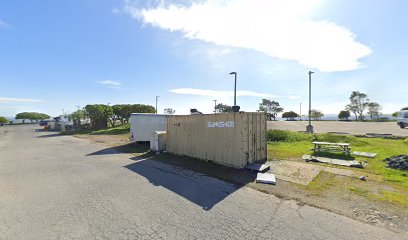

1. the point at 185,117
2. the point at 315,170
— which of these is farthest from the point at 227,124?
the point at 315,170

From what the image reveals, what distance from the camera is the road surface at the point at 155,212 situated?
396 centimetres

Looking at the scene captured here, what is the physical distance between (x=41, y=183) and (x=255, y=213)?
720 cm

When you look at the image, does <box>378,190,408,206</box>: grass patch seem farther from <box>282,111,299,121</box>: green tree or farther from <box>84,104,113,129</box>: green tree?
<box>282,111,299,121</box>: green tree

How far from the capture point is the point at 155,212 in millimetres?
4824

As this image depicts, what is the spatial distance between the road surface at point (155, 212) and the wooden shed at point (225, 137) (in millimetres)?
1945

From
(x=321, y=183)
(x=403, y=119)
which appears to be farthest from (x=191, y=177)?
(x=403, y=119)

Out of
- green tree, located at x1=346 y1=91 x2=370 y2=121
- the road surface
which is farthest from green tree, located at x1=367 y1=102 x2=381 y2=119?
the road surface

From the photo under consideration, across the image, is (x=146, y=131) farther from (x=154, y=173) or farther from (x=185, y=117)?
(x=154, y=173)

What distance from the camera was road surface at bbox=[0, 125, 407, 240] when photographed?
3965 mm

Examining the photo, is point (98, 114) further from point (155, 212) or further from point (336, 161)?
point (336, 161)

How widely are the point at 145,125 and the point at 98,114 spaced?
24.6m

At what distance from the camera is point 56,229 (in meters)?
4.14

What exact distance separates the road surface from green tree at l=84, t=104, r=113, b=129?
3068 cm

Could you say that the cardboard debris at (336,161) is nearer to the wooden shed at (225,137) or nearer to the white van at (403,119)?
the wooden shed at (225,137)
